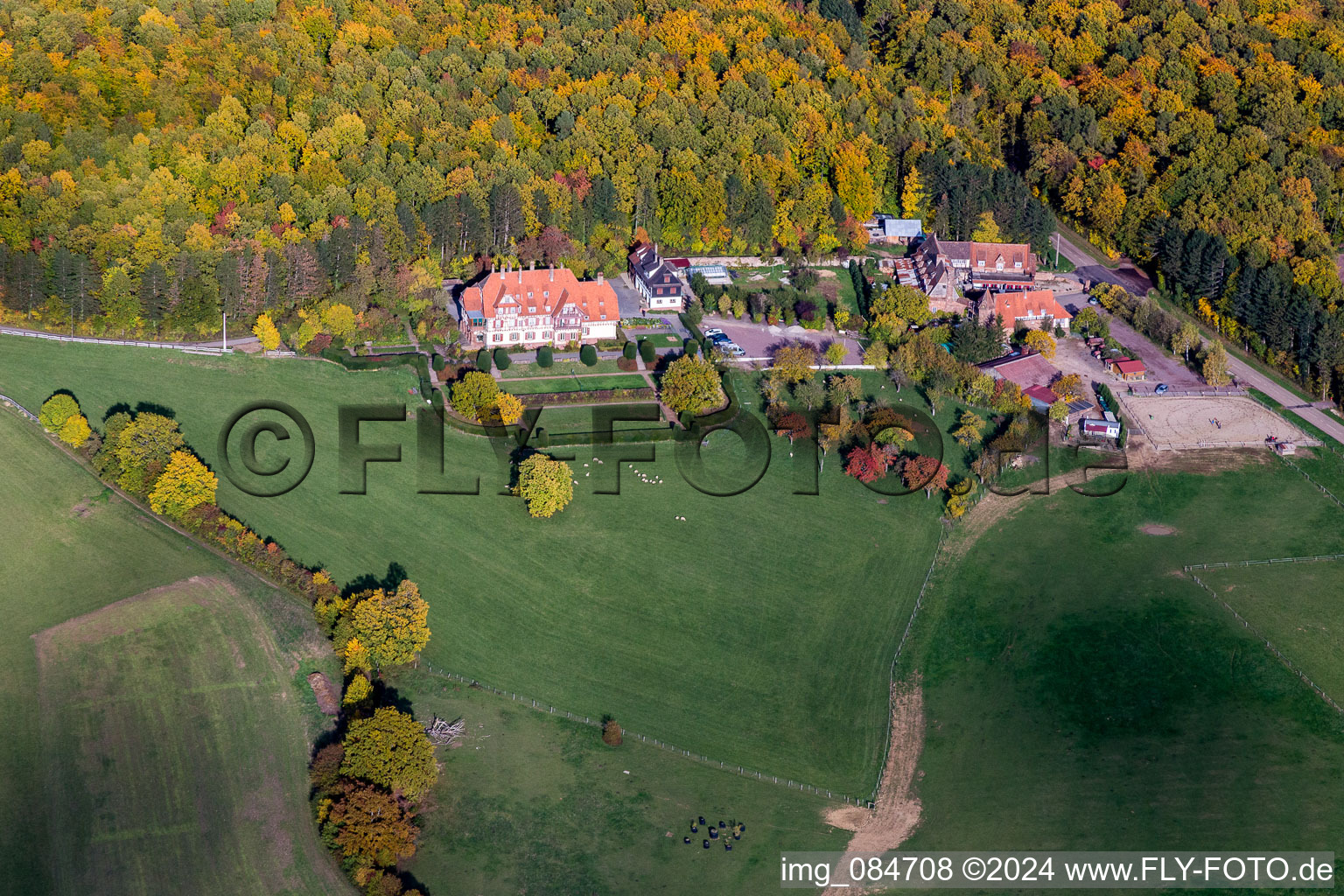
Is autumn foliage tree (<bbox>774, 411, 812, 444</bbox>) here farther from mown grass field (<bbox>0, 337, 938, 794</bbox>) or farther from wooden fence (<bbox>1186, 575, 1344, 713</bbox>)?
wooden fence (<bbox>1186, 575, 1344, 713</bbox>)

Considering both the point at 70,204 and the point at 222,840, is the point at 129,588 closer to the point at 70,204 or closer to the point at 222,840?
→ the point at 222,840

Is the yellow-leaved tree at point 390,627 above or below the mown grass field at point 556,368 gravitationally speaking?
below

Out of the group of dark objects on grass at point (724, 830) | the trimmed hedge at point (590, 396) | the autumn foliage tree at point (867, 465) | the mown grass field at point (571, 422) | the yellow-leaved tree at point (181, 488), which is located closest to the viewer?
the group of dark objects on grass at point (724, 830)

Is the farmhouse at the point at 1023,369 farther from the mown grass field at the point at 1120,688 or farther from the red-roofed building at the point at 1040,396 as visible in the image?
the mown grass field at the point at 1120,688

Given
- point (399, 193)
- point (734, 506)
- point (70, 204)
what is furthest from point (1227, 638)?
point (70, 204)

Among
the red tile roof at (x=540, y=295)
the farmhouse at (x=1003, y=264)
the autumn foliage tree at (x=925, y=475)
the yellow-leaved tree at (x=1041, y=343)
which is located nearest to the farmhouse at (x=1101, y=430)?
the yellow-leaved tree at (x=1041, y=343)

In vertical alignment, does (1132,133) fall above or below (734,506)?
above

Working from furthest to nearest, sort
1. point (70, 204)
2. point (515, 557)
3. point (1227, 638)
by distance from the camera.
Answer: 1. point (70, 204)
2. point (515, 557)
3. point (1227, 638)
